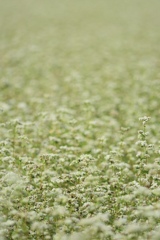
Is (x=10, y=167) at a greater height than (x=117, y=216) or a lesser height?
greater

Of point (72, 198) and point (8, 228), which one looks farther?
point (72, 198)

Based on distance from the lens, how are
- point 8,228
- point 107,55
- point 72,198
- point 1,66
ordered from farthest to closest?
point 107,55 < point 1,66 < point 72,198 < point 8,228

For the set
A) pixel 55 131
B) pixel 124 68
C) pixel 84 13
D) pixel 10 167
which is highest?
pixel 84 13

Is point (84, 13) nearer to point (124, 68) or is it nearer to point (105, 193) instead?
point (124, 68)

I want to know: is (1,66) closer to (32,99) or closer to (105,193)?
(32,99)

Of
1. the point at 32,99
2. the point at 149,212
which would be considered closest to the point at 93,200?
the point at 149,212

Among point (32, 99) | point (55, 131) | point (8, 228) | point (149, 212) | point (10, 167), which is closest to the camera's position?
point (149, 212)

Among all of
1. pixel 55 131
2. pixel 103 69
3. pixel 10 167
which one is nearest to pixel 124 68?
pixel 103 69
